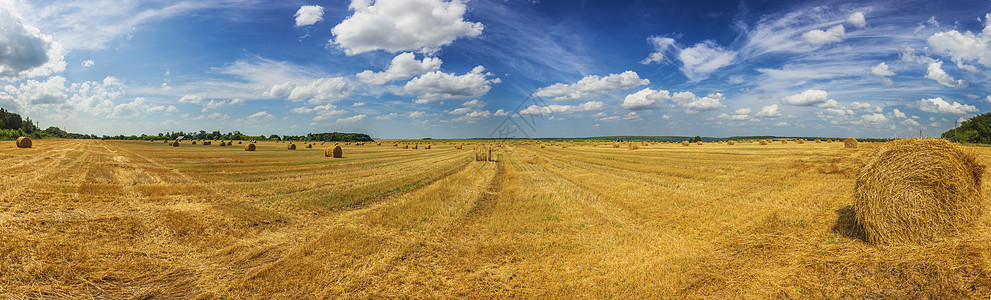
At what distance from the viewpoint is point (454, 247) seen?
729 cm

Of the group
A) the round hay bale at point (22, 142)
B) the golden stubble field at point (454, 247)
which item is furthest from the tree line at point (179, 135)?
the golden stubble field at point (454, 247)

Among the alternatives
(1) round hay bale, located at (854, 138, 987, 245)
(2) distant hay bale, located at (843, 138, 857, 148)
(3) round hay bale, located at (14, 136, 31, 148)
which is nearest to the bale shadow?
(1) round hay bale, located at (854, 138, 987, 245)

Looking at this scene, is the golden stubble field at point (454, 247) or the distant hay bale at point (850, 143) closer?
the golden stubble field at point (454, 247)

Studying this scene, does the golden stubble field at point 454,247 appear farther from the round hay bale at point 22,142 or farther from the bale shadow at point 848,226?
the round hay bale at point 22,142

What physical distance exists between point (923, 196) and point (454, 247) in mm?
9816

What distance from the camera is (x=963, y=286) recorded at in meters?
5.05

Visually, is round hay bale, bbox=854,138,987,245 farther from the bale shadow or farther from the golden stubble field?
the golden stubble field

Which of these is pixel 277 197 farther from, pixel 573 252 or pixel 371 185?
pixel 573 252

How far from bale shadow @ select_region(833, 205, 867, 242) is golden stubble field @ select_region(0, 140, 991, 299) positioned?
8 cm

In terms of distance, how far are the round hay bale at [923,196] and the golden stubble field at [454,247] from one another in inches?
17.6

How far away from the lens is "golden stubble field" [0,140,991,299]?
17.4ft

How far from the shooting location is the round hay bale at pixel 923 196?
696 cm

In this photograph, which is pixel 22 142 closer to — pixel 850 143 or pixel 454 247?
pixel 454 247

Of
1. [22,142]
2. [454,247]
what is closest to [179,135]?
[22,142]
